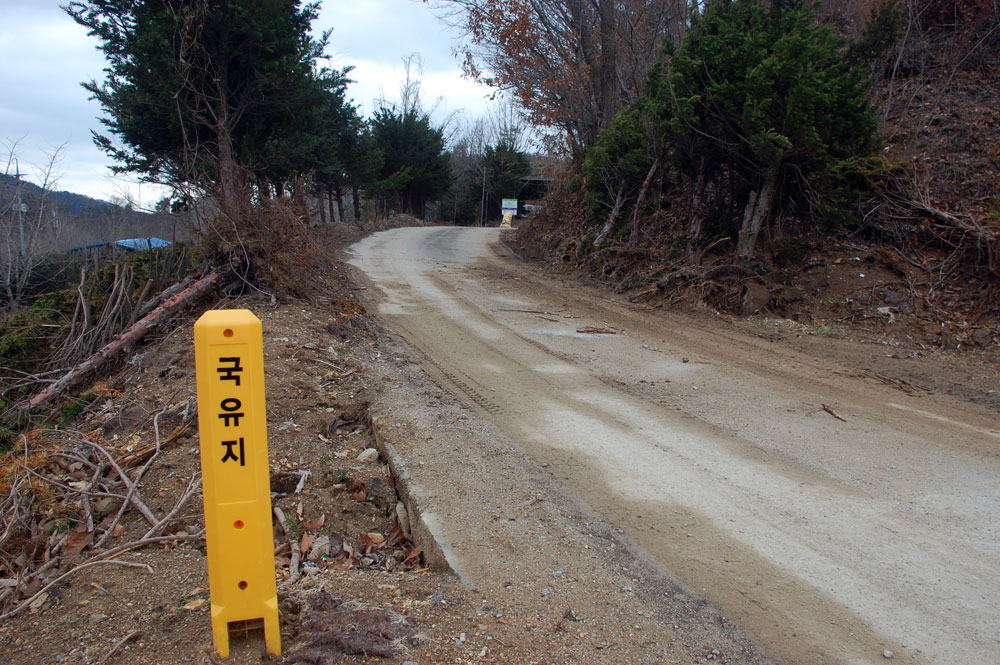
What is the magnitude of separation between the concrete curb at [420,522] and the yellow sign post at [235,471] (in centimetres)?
123

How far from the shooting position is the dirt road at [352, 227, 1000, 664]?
339cm

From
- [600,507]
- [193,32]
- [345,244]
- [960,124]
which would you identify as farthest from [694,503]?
[345,244]

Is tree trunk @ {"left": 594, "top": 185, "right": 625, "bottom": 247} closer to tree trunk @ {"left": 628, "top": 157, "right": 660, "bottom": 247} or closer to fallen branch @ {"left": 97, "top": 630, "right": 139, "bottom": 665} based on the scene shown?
tree trunk @ {"left": 628, "top": 157, "right": 660, "bottom": 247}

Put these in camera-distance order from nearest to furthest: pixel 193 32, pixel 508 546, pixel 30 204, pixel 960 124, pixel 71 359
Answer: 1. pixel 508 546
2. pixel 71 359
3. pixel 960 124
4. pixel 193 32
5. pixel 30 204

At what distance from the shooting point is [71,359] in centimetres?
928

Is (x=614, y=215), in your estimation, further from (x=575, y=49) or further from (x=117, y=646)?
(x=117, y=646)

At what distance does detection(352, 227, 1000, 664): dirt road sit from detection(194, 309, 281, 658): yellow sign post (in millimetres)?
1265

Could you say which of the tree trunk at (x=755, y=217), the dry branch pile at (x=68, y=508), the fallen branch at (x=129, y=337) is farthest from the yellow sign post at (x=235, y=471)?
the tree trunk at (x=755, y=217)

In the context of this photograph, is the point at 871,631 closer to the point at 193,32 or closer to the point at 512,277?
the point at 512,277

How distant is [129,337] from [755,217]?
10429 millimetres

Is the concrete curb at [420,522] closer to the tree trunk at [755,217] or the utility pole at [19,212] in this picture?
the tree trunk at [755,217]

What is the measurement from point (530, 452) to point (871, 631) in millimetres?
2689

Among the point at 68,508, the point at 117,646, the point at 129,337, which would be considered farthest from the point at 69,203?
the point at 117,646

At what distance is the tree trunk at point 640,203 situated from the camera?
15.6 meters
